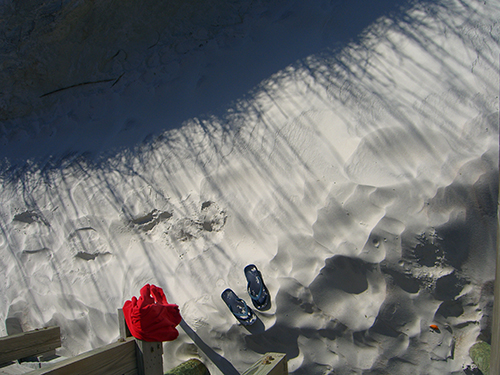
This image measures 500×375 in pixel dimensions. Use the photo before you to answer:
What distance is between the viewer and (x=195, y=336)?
7.29 feet

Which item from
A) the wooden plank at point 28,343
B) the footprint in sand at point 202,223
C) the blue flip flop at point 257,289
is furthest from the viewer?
the footprint in sand at point 202,223

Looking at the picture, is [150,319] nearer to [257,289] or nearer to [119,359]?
[119,359]

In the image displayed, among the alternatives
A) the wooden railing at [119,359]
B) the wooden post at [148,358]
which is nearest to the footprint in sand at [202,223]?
the wooden railing at [119,359]

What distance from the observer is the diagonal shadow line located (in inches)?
84.2

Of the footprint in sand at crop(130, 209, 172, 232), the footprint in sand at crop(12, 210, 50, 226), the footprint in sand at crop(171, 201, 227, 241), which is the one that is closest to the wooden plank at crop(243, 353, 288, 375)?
the footprint in sand at crop(171, 201, 227, 241)

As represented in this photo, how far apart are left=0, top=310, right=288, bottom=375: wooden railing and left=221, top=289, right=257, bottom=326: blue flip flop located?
1.40ft

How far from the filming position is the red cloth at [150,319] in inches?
63.9

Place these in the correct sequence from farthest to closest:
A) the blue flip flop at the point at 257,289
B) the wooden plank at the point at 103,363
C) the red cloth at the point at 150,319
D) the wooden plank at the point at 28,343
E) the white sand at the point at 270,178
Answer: the blue flip flop at the point at 257,289 < the white sand at the point at 270,178 < the wooden plank at the point at 28,343 < the red cloth at the point at 150,319 < the wooden plank at the point at 103,363

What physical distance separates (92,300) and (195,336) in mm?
836

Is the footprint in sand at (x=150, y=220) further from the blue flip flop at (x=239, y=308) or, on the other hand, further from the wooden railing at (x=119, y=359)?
the wooden railing at (x=119, y=359)

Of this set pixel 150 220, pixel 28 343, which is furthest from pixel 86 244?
pixel 28 343

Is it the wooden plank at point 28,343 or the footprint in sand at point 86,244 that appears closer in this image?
the wooden plank at point 28,343

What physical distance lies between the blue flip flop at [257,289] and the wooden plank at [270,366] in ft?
1.66

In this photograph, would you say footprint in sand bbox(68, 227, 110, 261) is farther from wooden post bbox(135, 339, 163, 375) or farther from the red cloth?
wooden post bbox(135, 339, 163, 375)
